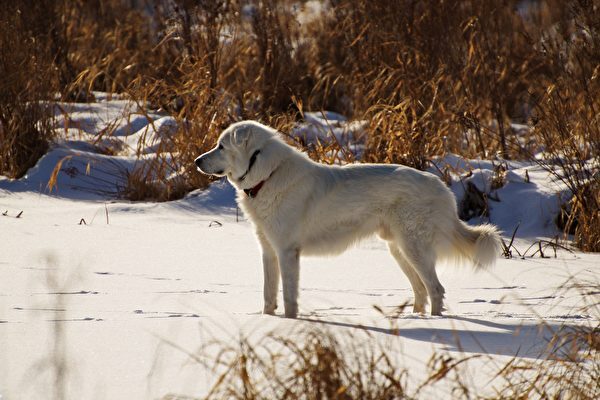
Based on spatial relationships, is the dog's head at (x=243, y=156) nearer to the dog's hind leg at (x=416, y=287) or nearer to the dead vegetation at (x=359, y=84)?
the dog's hind leg at (x=416, y=287)

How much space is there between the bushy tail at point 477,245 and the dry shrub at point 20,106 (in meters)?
5.36

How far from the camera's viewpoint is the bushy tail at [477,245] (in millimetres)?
5324

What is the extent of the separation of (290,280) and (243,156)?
85 cm

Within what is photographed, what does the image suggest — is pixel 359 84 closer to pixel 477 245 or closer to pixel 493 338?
pixel 477 245

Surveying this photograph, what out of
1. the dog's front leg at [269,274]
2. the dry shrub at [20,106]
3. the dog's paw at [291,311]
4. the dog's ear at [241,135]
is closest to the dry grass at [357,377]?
the dog's paw at [291,311]

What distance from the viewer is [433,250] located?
5270 millimetres

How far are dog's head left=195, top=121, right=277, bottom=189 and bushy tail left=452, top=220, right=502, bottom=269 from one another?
52.5 inches

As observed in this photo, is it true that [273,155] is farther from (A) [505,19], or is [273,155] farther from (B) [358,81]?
(A) [505,19]

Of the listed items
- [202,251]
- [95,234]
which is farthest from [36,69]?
[202,251]

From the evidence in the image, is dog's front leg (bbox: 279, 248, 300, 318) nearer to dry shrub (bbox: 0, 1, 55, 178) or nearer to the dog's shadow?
the dog's shadow

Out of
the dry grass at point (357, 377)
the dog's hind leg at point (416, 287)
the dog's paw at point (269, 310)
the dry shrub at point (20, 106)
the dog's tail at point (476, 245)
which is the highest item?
the dry shrub at point (20, 106)

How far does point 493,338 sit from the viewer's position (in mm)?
4043

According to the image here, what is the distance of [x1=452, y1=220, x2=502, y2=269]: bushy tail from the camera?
5324mm

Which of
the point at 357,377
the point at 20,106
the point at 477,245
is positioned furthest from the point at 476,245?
the point at 20,106
